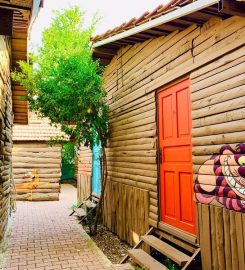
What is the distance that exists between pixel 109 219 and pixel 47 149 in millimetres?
8318

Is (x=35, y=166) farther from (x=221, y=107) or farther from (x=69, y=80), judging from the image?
(x=221, y=107)

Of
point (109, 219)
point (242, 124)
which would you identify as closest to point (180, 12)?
point (242, 124)

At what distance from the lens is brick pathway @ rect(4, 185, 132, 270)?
5.77 meters

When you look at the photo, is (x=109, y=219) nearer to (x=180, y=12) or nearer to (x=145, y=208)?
(x=145, y=208)

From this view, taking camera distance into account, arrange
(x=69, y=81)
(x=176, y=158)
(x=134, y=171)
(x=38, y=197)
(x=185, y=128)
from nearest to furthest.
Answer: (x=185, y=128), (x=176, y=158), (x=134, y=171), (x=69, y=81), (x=38, y=197)

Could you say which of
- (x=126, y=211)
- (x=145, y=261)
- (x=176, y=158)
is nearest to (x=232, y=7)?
(x=176, y=158)

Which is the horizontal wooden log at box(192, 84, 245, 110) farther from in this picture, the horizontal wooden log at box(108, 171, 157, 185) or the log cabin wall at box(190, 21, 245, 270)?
the horizontal wooden log at box(108, 171, 157, 185)

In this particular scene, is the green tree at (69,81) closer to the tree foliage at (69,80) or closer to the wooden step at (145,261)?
the tree foliage at (69,80)

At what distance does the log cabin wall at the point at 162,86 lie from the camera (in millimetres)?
4277

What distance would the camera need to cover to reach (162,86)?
20.2 feet

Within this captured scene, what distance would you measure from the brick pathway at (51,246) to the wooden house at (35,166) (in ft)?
15.7

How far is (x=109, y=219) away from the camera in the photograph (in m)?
9.05

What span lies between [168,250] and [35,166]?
1213 centimetres

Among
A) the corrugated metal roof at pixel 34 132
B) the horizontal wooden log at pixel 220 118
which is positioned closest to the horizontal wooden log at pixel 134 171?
A: the horizontal wooden log at pixel 220 118
